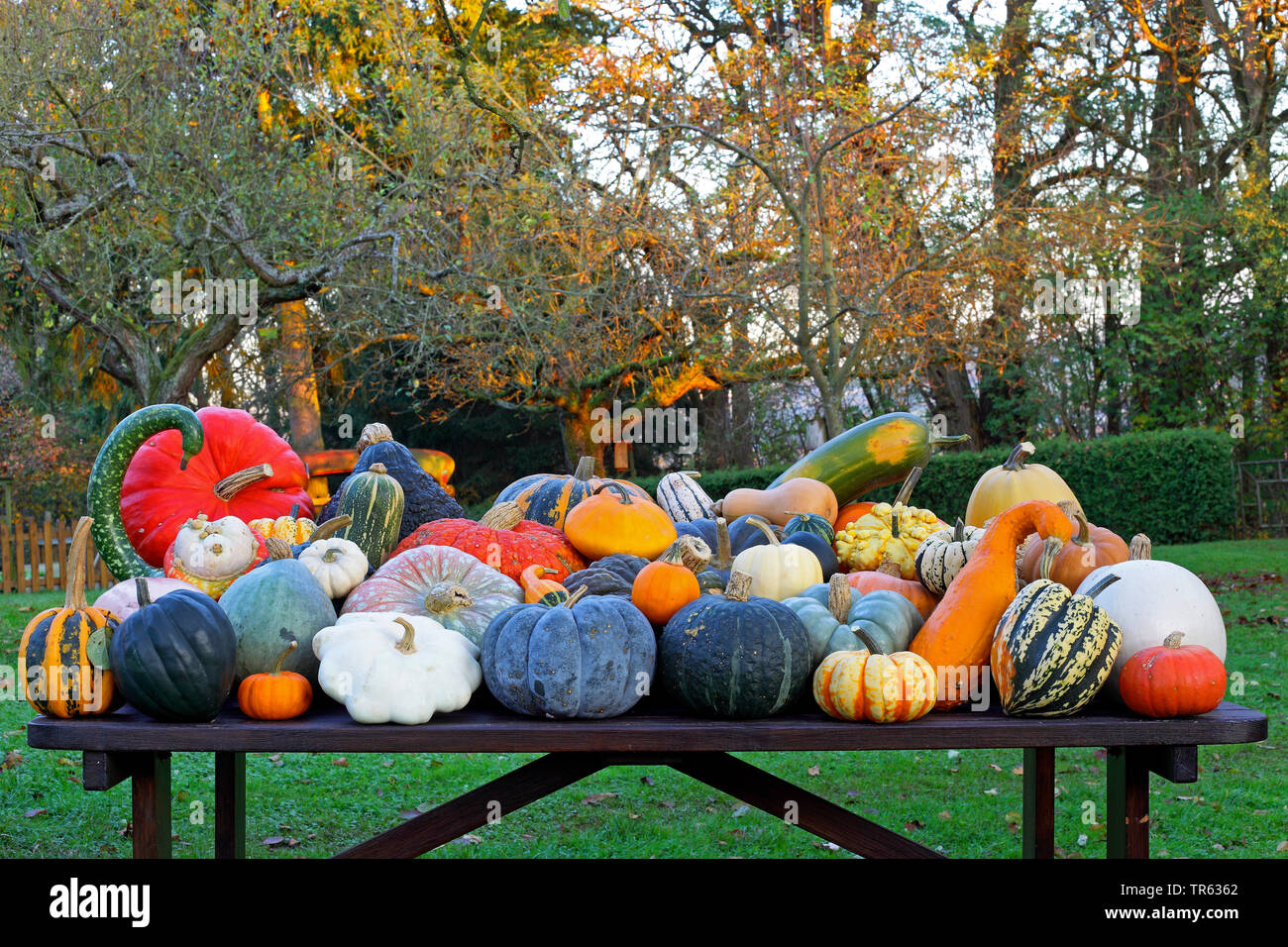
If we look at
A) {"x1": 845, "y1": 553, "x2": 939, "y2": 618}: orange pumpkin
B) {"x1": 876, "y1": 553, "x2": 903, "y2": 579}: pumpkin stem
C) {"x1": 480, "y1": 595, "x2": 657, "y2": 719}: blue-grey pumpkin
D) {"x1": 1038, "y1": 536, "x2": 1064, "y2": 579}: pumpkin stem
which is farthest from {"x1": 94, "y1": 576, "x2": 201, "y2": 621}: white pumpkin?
{"x1": 1038, "y1": 536, "x2": 1064, "y2": 579}: pumpkin stem

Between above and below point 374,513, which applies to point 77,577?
below

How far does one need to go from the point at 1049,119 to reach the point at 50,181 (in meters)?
10.9

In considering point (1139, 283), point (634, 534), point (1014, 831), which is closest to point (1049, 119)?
point (1139, 283)

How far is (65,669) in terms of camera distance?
6.62 feet

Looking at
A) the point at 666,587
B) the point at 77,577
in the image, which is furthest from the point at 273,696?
the point at 666,587

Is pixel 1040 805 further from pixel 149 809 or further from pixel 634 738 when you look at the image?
pixel 149 809

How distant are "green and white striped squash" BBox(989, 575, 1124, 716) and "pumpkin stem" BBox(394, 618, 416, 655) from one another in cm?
115

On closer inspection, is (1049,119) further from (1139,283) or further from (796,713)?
(796,713)

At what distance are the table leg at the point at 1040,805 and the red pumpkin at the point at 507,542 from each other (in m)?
1.36

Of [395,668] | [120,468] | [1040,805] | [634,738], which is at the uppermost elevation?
[120,468]

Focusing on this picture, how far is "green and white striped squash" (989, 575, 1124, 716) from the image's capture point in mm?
1997

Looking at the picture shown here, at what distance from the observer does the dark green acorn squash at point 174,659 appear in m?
1.95

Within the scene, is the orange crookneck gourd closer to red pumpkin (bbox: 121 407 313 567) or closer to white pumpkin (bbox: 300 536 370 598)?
white pumpkin (bbox: 300 536 370 598)

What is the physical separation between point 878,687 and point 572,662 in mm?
577
